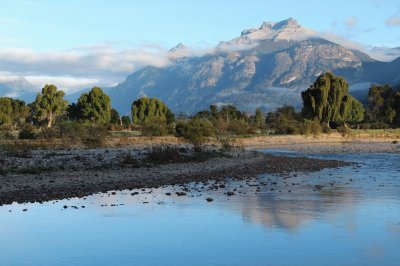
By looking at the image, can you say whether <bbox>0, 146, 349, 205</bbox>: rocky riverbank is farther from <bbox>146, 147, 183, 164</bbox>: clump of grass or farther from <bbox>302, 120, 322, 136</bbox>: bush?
<bbox>302, 120, 322, 136</bbox>: bush

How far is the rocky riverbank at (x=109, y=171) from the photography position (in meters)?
21.6

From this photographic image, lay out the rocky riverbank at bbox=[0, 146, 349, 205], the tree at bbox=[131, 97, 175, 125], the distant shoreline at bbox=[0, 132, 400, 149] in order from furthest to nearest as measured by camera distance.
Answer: the tree at bbox=[131, 97, 175, 125], the distant shoreline at bbox=[0, 132, 400, 149], the rocky riverbank at bbox=[0, 146, 349, 205]

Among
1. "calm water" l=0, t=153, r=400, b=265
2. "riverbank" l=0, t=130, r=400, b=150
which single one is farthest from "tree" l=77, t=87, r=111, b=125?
"calm water" l=0, t=153, r=400, b=265

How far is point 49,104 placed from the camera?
9144cm

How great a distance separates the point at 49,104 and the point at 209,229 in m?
82.3

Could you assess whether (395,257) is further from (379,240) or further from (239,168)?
(239,168)

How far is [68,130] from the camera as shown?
54.3 metres

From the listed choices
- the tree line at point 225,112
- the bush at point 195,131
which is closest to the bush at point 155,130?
the bush at point 195,131

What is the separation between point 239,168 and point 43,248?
23602mm

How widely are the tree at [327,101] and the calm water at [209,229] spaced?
79.6 meters

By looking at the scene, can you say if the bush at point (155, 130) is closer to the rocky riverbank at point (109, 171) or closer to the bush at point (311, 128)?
the rocky riverbank at point (109, 171)

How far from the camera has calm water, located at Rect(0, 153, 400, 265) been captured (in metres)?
11.3

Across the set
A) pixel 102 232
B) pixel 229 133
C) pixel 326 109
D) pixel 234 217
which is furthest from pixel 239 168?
pixel 326 109

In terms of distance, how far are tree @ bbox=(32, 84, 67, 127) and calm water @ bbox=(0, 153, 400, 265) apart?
73.8 m
